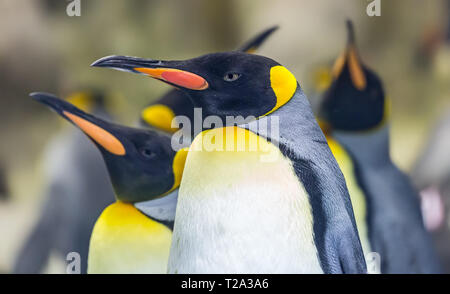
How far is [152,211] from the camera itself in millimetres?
972

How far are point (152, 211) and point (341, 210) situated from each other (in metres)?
0.36

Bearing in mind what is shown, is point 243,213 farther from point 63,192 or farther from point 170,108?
point 63,192

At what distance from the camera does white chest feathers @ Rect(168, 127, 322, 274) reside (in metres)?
0.75

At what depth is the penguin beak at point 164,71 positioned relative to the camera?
73cm

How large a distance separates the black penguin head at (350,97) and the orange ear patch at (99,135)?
0.59 metres

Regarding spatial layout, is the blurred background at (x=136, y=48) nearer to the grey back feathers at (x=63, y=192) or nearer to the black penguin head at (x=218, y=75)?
the grey back feathers at (x=63, y=192)

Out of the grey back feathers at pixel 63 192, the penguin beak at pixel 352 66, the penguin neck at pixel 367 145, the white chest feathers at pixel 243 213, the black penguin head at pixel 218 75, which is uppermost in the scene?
the black penguin head at pixel 218 75

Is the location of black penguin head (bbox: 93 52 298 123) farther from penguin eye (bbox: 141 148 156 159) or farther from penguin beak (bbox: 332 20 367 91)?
penguin beak (bbox: 332 20 367 91)

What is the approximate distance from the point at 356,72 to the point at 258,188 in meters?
0.69

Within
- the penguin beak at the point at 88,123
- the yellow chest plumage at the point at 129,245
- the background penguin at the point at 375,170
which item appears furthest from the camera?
the background penguin at the point at 375,170

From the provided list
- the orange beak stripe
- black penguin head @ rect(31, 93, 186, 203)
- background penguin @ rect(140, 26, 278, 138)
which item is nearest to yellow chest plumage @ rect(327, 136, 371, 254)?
background penguin @ rect(140, 26, 278, 138)

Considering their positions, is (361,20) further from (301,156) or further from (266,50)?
(301,156)

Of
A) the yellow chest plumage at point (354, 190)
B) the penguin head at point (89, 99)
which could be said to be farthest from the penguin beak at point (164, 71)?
the penguin head at point (89, 99)
